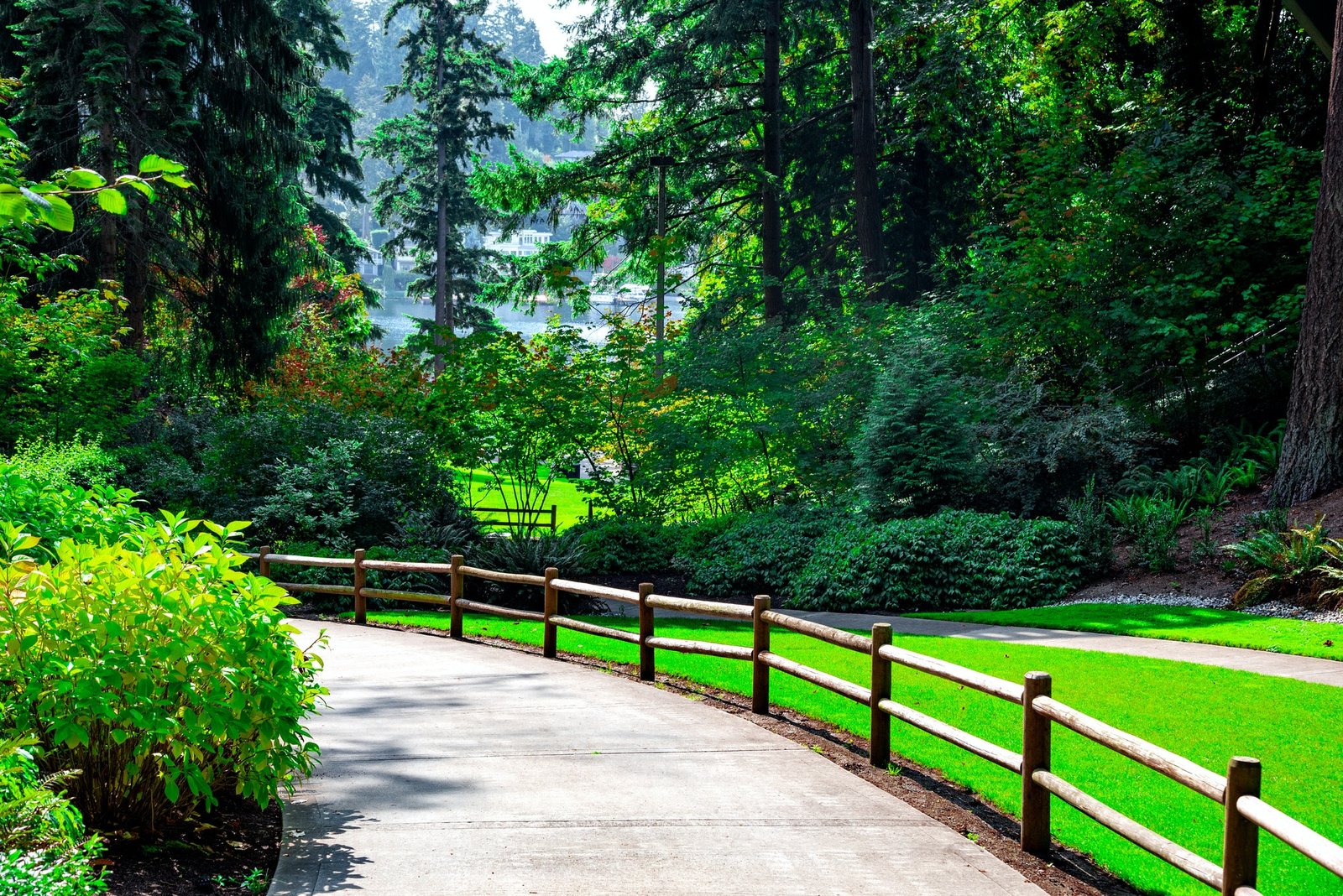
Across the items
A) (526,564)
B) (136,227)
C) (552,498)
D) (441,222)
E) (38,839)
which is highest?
(441,222)

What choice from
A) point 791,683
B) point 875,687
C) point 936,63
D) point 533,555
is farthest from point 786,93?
point 875,687

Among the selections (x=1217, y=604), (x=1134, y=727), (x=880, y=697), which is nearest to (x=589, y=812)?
(x=880, y=697)

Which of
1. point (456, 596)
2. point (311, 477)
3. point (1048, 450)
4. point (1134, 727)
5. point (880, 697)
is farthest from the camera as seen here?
point (311, 477)

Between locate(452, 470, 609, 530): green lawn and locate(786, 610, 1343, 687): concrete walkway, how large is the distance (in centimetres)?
928

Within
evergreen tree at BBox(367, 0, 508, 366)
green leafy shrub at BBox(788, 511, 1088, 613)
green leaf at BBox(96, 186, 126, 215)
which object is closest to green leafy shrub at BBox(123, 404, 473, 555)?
green leafy shrub at BBox(788, 511, 1088, 613)

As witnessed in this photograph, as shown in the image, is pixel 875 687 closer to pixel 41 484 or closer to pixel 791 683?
pixel 791 683

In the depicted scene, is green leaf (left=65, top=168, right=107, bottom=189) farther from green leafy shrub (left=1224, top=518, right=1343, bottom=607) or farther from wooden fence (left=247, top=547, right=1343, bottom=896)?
green leafy shrub (left=1224, top=518, right=1343, bottom=607)

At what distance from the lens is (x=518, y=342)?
22.6 m

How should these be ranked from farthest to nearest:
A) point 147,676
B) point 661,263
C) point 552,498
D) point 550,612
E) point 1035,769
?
point 552,498 < point 661,263 < point 550,612 < point 1035,769 < point 147,676

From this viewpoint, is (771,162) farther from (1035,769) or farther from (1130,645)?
(1035,769)

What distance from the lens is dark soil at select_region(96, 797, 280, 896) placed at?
17.0 ft

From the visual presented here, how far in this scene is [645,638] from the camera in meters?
11.1

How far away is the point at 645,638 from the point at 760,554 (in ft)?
26.8

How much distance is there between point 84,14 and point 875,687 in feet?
67.3
